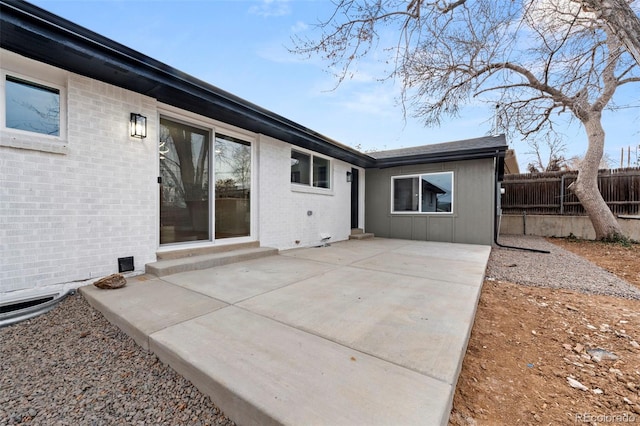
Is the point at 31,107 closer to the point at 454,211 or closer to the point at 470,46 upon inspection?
the point at 470,46

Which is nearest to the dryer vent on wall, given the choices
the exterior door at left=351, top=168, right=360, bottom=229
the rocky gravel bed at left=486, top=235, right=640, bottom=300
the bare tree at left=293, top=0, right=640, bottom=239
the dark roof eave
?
the bare tree at left=293, top=0, right=640, bottom=239

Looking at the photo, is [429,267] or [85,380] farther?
[429,267]

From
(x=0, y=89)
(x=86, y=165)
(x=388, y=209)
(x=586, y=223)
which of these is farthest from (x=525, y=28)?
(x=586, y=223)

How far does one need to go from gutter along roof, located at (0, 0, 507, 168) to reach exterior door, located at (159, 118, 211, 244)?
428 millimetres

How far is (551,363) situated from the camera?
2018mm

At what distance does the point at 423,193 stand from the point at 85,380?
26.7 feet

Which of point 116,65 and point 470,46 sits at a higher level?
point 470,46

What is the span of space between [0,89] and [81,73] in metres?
0.71

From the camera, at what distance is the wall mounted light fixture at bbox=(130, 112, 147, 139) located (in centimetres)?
351

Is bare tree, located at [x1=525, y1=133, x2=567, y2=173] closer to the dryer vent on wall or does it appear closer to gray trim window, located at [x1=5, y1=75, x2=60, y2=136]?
the dryer vent on wall

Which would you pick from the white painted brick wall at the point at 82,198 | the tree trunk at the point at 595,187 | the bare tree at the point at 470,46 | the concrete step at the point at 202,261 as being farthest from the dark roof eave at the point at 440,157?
the white painted brick wall at the point at 82,198

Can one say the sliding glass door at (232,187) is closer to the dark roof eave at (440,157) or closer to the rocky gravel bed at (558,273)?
the rocky gravel bed at (558,273)

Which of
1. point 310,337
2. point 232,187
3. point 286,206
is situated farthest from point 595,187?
point 310,337

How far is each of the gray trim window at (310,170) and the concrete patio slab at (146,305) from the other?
3948mm
